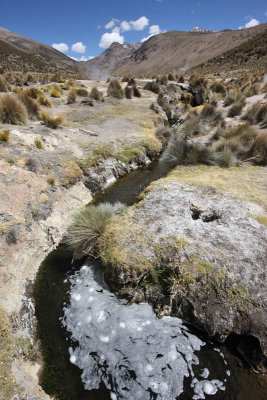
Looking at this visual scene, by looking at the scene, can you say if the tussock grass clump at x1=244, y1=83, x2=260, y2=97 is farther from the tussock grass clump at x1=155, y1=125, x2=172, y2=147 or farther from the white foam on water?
the white foam on water

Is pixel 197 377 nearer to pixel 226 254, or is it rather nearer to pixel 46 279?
pixel 226 254

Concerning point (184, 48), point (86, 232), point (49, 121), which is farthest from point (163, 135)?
point (184, 48)

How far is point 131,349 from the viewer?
312 centimetres

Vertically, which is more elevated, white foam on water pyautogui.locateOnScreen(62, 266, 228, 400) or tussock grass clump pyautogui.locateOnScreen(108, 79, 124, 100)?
tussock grass clump pyautogui.locateOnScreen(108, 79, 124, 100)

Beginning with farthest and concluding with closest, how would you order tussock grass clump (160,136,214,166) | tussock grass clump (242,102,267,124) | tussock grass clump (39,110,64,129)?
1. tussock grass clump (242,102,267,124)
2. tussock grass clump (39,110,64,129)
3. tussock grass clump (160,136,214,166)

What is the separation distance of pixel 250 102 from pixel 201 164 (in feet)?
31.4

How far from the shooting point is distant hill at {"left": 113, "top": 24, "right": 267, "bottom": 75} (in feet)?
319

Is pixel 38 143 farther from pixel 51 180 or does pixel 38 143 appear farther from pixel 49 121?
pixel 49 121

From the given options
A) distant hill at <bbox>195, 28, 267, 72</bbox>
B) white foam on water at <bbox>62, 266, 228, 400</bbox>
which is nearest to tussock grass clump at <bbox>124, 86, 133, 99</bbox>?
white foam on water at <bbox>62, 266, 228, 400</bbox>

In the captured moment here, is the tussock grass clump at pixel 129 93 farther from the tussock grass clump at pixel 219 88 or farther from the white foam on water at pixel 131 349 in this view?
the white foam on water at pixel 131 349

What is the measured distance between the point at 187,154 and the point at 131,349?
6391 millimetres

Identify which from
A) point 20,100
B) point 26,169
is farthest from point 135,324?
point 20,100

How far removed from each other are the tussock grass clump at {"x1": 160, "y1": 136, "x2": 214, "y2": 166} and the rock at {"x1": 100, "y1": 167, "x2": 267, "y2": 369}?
272cm

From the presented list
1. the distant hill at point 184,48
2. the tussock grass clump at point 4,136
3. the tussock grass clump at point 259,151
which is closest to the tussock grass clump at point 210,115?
the tussock grass clump at point 259,151
